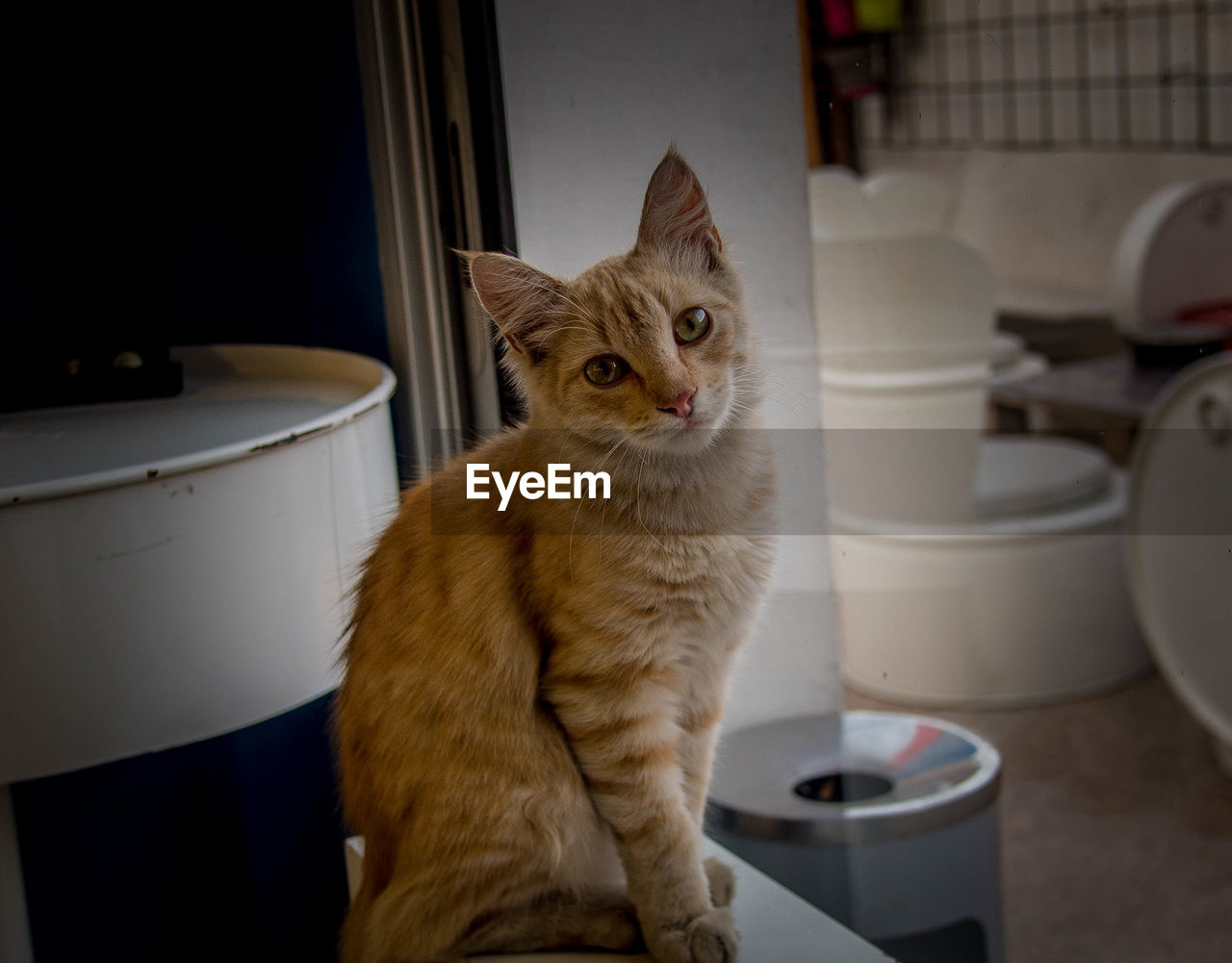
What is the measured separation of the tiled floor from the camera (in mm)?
773

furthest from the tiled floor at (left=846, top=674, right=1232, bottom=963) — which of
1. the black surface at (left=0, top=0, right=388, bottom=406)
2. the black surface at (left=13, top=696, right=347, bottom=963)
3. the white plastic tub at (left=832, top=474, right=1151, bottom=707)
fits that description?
the black surface at (left=0, top=0, right=388, bottom=406)

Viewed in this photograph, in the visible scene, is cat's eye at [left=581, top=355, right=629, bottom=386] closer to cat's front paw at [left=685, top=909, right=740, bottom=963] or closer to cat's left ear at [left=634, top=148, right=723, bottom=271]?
cat's left ear at [left=634, top=148, right=723, bottom=271]

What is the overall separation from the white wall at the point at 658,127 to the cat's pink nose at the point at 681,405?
131mm

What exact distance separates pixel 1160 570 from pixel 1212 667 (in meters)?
0.07

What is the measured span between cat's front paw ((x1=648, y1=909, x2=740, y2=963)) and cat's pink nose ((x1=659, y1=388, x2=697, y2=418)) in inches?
13.2

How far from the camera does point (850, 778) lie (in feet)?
3.35

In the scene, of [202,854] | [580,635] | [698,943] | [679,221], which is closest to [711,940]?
[698,943]

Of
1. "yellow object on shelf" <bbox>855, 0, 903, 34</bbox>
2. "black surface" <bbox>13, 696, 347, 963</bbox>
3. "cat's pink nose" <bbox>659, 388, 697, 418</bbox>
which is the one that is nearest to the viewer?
"cat's pink nose" <bbox>659, 388, 697, 418</bbox>

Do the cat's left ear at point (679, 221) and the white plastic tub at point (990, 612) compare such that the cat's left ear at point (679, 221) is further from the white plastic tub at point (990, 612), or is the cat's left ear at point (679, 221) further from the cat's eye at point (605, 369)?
the white plastic tub at point (990, 612)

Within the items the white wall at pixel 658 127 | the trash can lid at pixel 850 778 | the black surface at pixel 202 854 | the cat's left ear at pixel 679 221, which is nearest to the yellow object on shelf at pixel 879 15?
the white wall at pixel 658 127

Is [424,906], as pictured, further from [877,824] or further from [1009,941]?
[1009,941]

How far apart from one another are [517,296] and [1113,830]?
0.67 meters

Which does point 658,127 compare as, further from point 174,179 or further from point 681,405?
point 174,179

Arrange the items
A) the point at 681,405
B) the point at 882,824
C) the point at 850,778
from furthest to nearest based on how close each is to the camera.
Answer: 1. the point at 850,778
2. the point at 882,824
3. the point at 681,405
